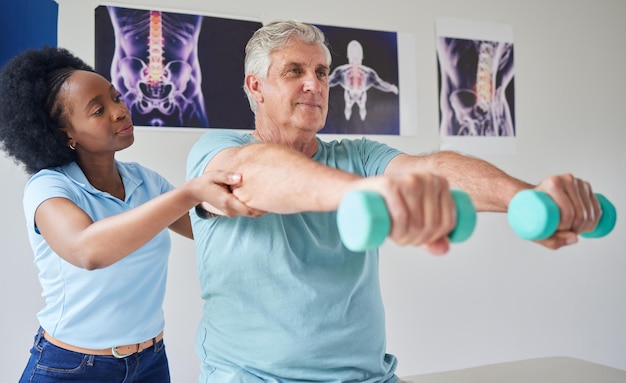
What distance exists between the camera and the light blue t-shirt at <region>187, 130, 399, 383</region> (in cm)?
120

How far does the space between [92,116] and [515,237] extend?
2209 millimetres

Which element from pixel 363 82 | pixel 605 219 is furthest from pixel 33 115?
pixel 363 82

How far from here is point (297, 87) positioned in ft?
4.63

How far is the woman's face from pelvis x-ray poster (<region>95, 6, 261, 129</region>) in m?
0.69

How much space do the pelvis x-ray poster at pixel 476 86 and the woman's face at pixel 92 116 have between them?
1.68 m

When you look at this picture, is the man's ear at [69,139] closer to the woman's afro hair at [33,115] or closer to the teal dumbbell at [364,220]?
the woman's afro hair at [33,115]

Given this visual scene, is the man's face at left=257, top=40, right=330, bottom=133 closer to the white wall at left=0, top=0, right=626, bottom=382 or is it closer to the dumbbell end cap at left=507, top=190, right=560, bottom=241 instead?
the dumbbell end cap at left=507, top=190, right=560, bottom=241

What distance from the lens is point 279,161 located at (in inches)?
35.5

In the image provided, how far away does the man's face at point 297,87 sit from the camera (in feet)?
4.62

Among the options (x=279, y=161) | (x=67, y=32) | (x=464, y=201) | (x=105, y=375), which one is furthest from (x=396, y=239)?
(x=67, y=32)

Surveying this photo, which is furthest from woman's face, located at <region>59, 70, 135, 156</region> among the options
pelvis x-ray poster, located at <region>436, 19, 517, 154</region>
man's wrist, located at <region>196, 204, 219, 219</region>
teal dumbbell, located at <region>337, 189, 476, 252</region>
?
pelvis x-ray poster, located at <region>436, 19, 517, 154</region>

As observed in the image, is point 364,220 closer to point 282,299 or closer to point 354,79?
point 282,299

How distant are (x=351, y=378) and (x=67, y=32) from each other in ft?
5.65

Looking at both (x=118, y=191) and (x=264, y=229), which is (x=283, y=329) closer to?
(x=264, y=229)
